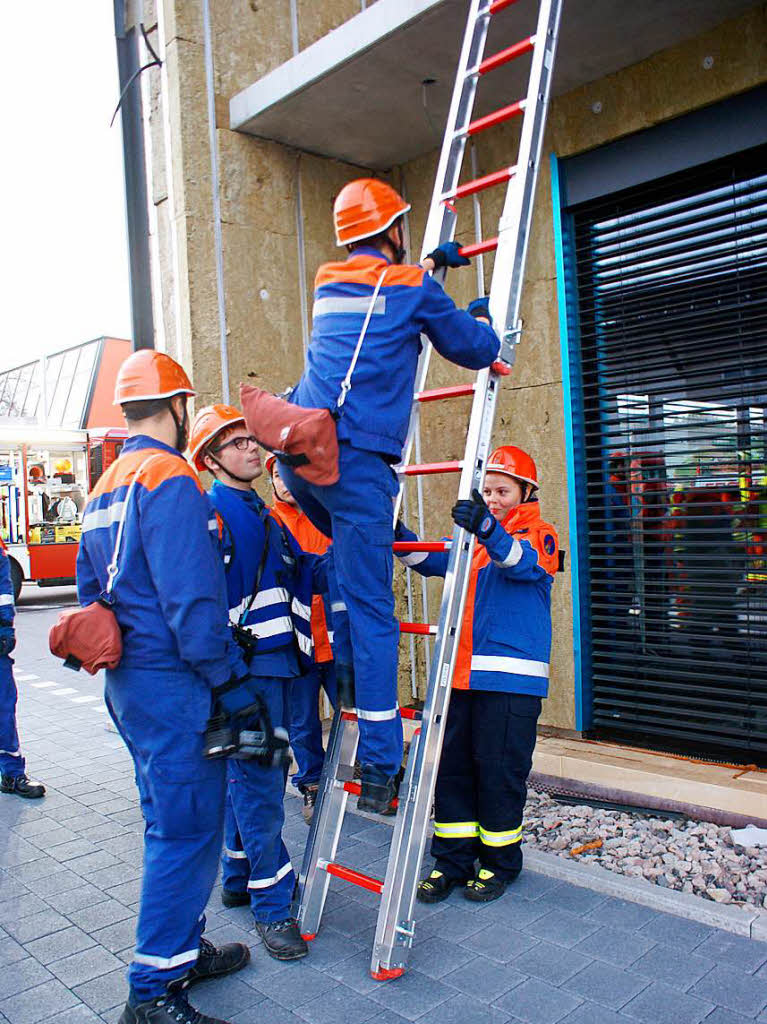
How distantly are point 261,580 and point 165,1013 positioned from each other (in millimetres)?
1411

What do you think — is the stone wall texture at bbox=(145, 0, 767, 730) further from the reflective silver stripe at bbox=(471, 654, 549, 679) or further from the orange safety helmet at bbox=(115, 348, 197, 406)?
the orange safety helmet at bbox=(115, 348, 197, 406)

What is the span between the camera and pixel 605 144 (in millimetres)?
4684

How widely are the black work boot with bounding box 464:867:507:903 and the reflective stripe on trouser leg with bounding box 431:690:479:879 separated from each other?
6 cm

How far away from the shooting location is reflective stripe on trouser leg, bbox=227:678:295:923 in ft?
9.64

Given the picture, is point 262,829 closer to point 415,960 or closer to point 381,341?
point 415,960

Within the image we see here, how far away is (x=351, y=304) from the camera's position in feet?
9.09

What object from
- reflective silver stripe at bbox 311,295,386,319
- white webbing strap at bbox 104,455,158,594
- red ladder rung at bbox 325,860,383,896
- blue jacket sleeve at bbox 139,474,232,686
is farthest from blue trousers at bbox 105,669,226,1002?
reflective silver stripe at bbox 311,295,386,319

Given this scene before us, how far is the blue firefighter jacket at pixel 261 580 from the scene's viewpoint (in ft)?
10.1

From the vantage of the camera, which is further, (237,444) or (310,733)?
(310,733)

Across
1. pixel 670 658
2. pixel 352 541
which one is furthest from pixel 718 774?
pixel 352 541

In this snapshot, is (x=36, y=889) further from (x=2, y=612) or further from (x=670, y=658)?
(x=670, y=658)

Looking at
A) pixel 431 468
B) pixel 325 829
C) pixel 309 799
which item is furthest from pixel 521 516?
pixel 309 799

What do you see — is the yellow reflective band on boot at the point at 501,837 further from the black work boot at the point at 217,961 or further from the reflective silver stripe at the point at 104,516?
the reflective silver stripe at the point at 104,516

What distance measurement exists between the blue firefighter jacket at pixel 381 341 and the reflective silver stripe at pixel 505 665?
3.21ft
